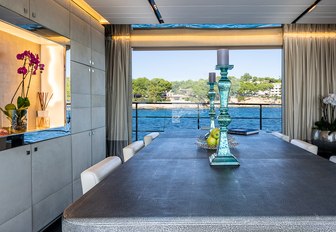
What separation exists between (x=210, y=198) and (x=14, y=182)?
1.67 metres

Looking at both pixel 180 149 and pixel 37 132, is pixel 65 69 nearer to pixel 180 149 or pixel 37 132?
pixel 37 132

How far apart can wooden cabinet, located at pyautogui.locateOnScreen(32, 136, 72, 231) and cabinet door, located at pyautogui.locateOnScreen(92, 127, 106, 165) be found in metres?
0.75

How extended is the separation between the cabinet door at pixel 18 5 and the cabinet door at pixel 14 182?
0.94 meters

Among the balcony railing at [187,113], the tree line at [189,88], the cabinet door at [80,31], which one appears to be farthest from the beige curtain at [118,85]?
the cabinet door at [80,31]

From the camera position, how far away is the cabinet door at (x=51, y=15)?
2552mm

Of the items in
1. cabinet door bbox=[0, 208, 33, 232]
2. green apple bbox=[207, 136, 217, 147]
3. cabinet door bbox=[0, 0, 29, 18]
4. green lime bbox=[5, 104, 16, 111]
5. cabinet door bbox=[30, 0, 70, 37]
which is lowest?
cabinet door bbox=[0, 208, 33, 232]

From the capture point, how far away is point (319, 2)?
356 centimetres

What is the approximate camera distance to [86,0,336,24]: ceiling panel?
11.8 feet

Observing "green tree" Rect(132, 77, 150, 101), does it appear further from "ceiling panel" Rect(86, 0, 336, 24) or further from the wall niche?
the wall niche

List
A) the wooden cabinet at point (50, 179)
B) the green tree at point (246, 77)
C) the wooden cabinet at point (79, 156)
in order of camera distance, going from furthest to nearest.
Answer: the green tree at point (246, 77) < the wooden cabinet at point (79, 156) < the wooden cabinet at point (50, 179)

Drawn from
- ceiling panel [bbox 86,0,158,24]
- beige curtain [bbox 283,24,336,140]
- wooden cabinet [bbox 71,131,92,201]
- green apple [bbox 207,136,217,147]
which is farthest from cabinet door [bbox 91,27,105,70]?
beige curtain [bbox 283,24,336,140]

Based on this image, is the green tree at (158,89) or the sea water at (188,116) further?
the green tree at (158,89)

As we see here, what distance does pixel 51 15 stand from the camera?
9.28ft

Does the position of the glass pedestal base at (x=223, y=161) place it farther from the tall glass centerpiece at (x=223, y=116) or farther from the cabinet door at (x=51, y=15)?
the cabinet door at (x=51, y=15)
